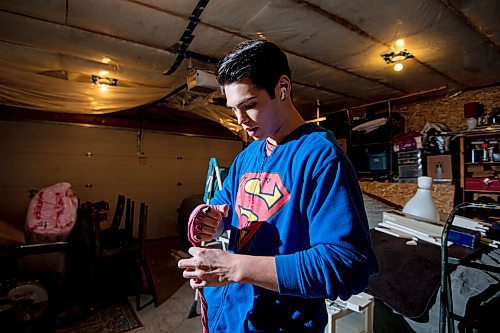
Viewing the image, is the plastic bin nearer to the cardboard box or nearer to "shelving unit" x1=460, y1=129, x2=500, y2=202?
the cardboard box

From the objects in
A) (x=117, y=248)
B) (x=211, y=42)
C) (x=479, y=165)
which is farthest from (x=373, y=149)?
(x=117, y=248)

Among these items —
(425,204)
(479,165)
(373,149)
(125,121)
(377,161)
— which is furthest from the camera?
(125,121)

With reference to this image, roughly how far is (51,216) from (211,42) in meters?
3.00

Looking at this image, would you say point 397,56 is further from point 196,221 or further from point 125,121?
point 125,121

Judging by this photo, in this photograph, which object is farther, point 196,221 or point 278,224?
point 196,221

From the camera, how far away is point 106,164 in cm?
582

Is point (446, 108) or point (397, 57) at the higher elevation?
point (397, 57)

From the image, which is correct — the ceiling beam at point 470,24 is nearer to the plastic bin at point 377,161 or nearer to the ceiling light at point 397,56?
the ceiling light at point 397,56

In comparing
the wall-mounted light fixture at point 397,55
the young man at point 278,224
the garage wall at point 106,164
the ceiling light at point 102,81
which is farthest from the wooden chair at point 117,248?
the wall-mounted light fixture at point 397,55

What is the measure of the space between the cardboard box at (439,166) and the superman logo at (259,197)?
4.87m

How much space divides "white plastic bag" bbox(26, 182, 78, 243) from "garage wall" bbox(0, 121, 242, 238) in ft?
6.34

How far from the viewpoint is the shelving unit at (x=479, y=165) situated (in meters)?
4.18

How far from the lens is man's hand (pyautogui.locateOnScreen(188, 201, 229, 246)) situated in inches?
34.6

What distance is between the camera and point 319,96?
16.1 ft
